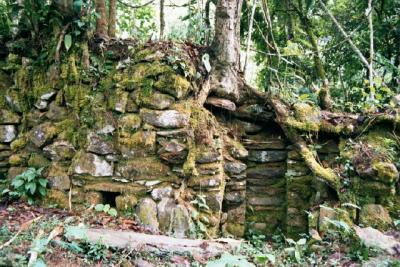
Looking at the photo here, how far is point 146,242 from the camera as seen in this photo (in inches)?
151

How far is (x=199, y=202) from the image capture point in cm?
500

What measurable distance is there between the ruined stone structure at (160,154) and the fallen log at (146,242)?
660 mm

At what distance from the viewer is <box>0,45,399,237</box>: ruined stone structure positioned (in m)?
4.91

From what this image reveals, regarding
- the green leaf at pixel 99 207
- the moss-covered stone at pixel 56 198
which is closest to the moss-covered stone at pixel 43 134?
the moss-covered stone at pixel 56 198

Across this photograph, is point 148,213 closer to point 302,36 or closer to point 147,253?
point 147,253

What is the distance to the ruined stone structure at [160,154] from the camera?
491 cm

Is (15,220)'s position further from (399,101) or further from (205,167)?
(399,101)

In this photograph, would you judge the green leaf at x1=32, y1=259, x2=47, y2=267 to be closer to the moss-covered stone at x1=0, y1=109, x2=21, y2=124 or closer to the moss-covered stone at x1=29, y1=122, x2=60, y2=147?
the moss-covered stone at x1=29, y1=122, x2=60, y2=147

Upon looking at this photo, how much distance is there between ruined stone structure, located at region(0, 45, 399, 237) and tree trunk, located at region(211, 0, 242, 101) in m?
0.23

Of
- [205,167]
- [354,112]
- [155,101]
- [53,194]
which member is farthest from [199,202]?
[354,112]

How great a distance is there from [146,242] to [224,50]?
122 inches

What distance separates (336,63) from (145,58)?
474cm

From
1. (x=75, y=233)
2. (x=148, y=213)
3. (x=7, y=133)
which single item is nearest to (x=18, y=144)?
(x=7, y=133)

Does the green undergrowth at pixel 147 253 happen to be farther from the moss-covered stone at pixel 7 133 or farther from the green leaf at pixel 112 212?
the moss-covered stone at pixel 7 133
